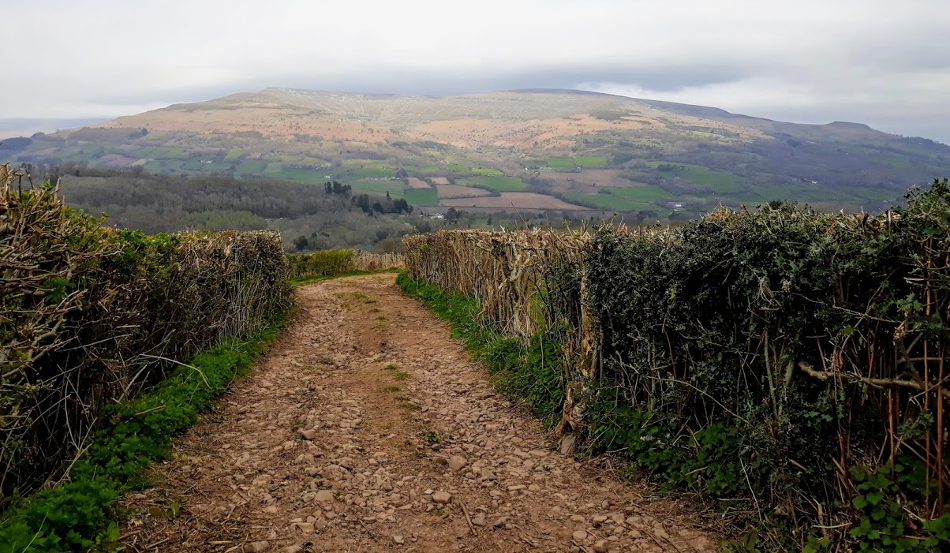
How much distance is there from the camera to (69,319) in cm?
476

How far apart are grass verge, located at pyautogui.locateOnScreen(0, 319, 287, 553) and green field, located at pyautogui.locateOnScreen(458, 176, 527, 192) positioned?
108354 millimetres

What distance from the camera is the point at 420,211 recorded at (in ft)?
344

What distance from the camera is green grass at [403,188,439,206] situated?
116 m

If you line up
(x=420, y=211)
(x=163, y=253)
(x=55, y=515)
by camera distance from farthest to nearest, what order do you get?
1. (x=420, y=211)
2. (x=163, y=253)
3. (x=55, y=515)

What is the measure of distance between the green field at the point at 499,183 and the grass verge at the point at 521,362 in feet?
342

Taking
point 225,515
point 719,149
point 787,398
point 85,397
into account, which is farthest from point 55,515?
point 719,149

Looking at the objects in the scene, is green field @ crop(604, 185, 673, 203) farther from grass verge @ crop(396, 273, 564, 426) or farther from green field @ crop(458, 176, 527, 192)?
grass verge @ crop(396, 273, 564, 426)

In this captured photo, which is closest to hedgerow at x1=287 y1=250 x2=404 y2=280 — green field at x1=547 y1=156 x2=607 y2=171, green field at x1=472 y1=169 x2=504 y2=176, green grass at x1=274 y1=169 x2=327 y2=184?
green field at x1=547 y1=156 x2=607 y2=171

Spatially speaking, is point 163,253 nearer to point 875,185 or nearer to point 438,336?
point 438,336

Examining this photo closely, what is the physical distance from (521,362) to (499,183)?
119255 millimetres

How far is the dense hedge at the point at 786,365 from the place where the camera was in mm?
2992

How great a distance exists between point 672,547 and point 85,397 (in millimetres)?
5232

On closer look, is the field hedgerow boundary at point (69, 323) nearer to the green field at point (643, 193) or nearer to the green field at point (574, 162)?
the green field at point (643, 193)

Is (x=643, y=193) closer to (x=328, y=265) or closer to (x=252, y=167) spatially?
(x=328, y=265)
